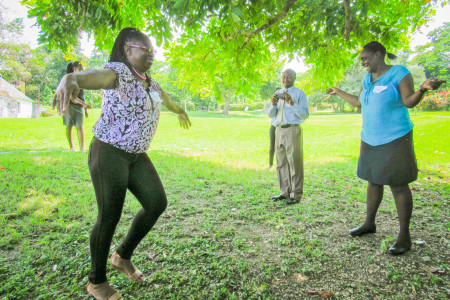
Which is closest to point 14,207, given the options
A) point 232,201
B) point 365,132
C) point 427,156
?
point 232,201

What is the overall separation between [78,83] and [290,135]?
3.51 metres

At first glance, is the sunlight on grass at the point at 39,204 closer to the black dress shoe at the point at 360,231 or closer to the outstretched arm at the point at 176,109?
the outstretched arm at the point at 176,109

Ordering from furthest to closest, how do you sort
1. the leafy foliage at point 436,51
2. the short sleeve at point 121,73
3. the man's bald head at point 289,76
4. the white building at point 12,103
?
the white building at point 12,103
the leafy foliage at point 436,51
the man's bald head at point 289,76
the short sleeve at point 121,73

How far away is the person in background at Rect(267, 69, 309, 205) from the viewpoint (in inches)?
178

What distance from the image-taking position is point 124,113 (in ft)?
6.68

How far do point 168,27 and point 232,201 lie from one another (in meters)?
2.97

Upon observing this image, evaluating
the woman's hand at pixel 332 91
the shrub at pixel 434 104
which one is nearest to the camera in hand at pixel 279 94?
the woman's hand at pixel 332 91

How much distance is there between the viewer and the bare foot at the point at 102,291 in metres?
2.17

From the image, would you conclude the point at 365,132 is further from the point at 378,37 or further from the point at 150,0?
the point at 150,0

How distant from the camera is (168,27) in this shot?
3.81 m

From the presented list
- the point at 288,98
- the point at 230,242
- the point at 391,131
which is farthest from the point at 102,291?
the point at 288,98

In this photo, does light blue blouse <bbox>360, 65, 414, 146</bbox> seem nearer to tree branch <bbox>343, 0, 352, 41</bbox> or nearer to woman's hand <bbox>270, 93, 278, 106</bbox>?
tree branch <bbox>343, 0, 352, 41</bbox>

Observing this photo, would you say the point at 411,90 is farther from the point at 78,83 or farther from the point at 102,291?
the point at 102,291

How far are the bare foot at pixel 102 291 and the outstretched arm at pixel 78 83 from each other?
148cm
